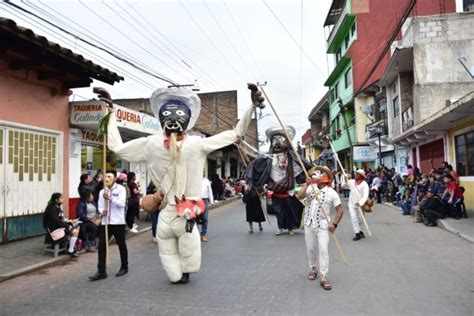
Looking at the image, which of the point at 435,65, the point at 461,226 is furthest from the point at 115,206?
the point at 435,65

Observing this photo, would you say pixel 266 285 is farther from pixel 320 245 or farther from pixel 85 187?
pixel 85 187

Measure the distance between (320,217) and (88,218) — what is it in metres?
4.87

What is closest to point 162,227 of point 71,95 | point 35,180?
point 35,180

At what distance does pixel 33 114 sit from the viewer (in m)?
9.22

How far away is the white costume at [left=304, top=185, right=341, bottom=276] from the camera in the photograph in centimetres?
536

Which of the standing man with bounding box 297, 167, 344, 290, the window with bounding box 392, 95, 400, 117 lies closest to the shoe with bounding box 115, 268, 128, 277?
the standing man with bounding box 297, 167, 344, 290

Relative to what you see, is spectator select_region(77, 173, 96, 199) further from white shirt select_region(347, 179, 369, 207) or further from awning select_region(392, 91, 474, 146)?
awning select_region(392, 91, 474, 146)

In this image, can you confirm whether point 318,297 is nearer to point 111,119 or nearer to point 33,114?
point 111,119

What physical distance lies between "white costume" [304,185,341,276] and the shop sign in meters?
23.4

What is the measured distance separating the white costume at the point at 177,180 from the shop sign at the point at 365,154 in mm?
24100

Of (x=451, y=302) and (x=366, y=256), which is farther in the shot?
(x=366, y=256)

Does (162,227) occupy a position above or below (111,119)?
below

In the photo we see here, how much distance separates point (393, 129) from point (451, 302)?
61.7ft

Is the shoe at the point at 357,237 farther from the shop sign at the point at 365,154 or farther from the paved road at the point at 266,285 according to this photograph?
the shop sign at the point at 365,154
